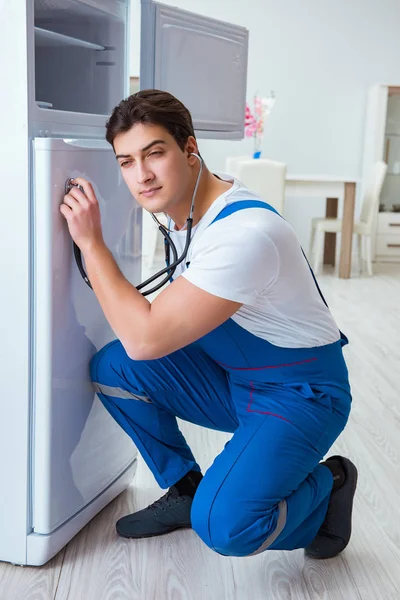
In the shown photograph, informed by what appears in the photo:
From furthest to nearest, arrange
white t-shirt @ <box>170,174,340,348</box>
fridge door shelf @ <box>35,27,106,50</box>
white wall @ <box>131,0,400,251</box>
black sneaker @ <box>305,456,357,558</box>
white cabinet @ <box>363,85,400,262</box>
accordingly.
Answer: white wall @ <box>131,0,400,251</box>, white cabinet @ <box>363,85,400,262</box>, fridge door shelf @ <box>35,27,106,50</box>, black sneaker @ <box>305,456,357,558</box>, white t-shirt @ <box>170,174,340,348</box>

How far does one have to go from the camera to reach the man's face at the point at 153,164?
4.50ft

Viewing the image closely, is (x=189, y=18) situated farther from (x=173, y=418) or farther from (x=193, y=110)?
(x=173, y=418)

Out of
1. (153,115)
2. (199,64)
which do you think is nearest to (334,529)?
(153,115)

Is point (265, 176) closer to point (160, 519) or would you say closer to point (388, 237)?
point (388, 237)

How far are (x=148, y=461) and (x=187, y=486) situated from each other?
0.36ft

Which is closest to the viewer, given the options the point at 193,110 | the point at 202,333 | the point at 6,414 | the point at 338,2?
the point at 202,333

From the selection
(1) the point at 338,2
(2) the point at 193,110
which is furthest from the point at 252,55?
(2) the point at 193,110

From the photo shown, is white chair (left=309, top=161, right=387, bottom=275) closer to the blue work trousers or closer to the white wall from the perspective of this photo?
the white wall

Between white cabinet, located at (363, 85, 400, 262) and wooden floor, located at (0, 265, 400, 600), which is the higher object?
white cabinet, located at (363, 85, 400, 262)

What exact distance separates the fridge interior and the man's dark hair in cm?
47

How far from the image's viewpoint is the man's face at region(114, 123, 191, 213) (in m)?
1.37

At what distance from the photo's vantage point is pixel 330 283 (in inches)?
196

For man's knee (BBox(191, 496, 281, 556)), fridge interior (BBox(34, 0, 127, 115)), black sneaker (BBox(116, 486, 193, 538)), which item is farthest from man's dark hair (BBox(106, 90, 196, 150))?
black sneaker (BBox(116, 486, 193, 538))

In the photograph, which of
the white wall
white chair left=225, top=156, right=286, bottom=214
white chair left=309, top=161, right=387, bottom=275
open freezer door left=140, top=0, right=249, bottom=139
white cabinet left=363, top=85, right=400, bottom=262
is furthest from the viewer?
the white wall
